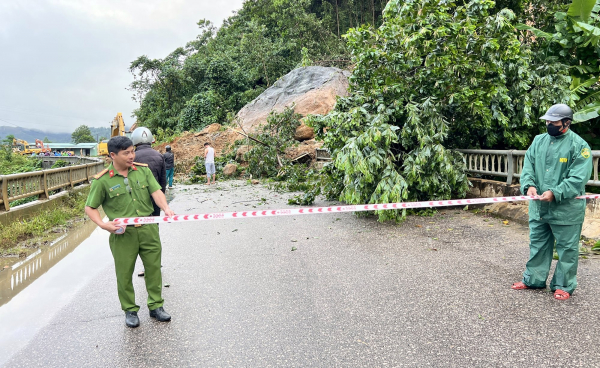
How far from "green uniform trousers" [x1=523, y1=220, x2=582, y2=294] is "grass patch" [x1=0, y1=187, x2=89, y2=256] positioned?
7.46 meters

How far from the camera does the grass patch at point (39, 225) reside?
7172 millimetres

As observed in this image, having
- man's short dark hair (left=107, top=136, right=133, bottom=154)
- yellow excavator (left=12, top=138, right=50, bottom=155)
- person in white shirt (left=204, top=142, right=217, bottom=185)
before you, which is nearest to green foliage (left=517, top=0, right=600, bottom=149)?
man's short dark hair (left=107, top=136, right=133, bottom=154)

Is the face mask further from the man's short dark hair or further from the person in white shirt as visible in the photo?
the person in white shirt

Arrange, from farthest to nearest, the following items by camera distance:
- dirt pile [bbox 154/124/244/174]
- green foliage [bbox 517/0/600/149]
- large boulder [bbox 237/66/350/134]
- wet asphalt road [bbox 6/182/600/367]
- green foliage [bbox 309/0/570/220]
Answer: dirt pile [bbox 154/124/244/174], large boulder [bbox 237/66/350/134], green foliage [bbox 517/0/600/149], green foliage [bbox 309/0/570/220], wet asphalt road [bbox 6/182/600/367]

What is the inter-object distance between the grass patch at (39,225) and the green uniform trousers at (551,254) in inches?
294

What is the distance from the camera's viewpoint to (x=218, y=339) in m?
3.64

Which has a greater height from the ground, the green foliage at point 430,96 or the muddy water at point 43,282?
the green foliage at point 430,96

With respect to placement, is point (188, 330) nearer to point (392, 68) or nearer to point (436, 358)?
point (436, 358)

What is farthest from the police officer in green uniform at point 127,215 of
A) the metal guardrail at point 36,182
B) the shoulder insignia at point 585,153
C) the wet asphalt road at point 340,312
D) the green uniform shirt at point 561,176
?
the metal guardrail at point 36,182

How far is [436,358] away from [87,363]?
2704mm

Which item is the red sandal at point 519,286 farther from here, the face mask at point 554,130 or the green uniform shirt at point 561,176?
the face mask at point 554,130

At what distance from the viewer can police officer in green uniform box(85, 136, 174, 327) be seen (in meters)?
3.83

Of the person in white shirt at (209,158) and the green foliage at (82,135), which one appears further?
the green foliage at (82,135)

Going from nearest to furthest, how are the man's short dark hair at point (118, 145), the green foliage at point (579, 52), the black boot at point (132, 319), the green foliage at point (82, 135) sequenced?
the man's short dark hair at point (118, 145), the black boot at point (132, 319), the green foliage at point (579, 52), the green foliage at point (82, 135)
